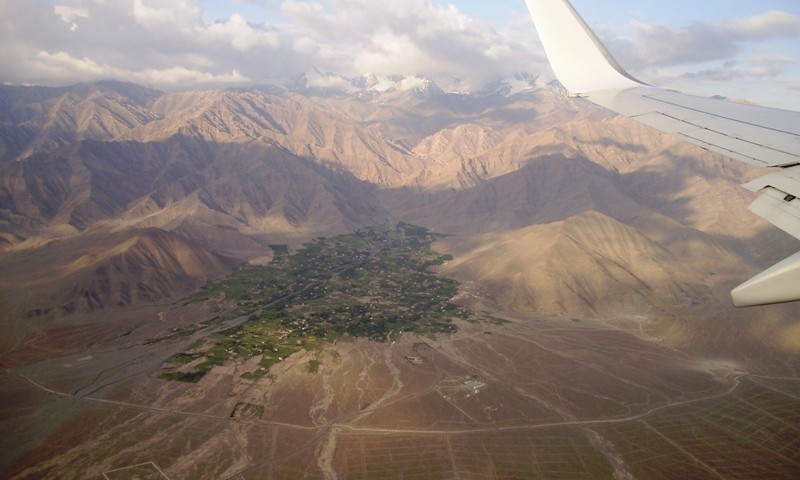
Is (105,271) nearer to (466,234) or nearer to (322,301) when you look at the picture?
(322,301)

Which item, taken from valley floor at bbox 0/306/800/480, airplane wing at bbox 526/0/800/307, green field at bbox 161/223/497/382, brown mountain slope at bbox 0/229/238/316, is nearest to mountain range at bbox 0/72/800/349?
brown mountain slope at bbox 0/229/238/316

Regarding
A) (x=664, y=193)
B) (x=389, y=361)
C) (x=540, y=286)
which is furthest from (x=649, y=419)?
(x=664, y=193)

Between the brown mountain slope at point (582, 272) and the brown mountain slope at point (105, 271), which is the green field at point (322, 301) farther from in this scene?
the brown mountain slope at point (582, 272)

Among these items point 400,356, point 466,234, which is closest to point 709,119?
point 400,356

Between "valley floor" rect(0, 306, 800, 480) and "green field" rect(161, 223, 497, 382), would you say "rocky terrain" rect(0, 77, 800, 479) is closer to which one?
"valley floor" rect(0, 306, 800, 480)

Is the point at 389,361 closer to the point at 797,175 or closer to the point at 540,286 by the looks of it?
the point at 540,286

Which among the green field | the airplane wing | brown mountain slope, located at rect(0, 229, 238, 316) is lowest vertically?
the green field

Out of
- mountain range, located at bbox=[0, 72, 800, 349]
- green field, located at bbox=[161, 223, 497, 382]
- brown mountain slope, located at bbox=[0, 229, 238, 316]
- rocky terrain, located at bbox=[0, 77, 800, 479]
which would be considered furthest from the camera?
mountain range, located at bbox=[0, 72, 800, 349]

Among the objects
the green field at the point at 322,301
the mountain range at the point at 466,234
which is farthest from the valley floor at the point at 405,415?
the mountain range at the point at 466,234

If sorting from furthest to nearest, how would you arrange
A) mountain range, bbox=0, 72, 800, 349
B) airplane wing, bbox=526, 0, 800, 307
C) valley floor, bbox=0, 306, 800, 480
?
mountain range, bbox=0, 72, 800, 349 < valley floor, bbox=0, 306, 800, 480 < airplane wing, bbox=526, 0, 800, 307
